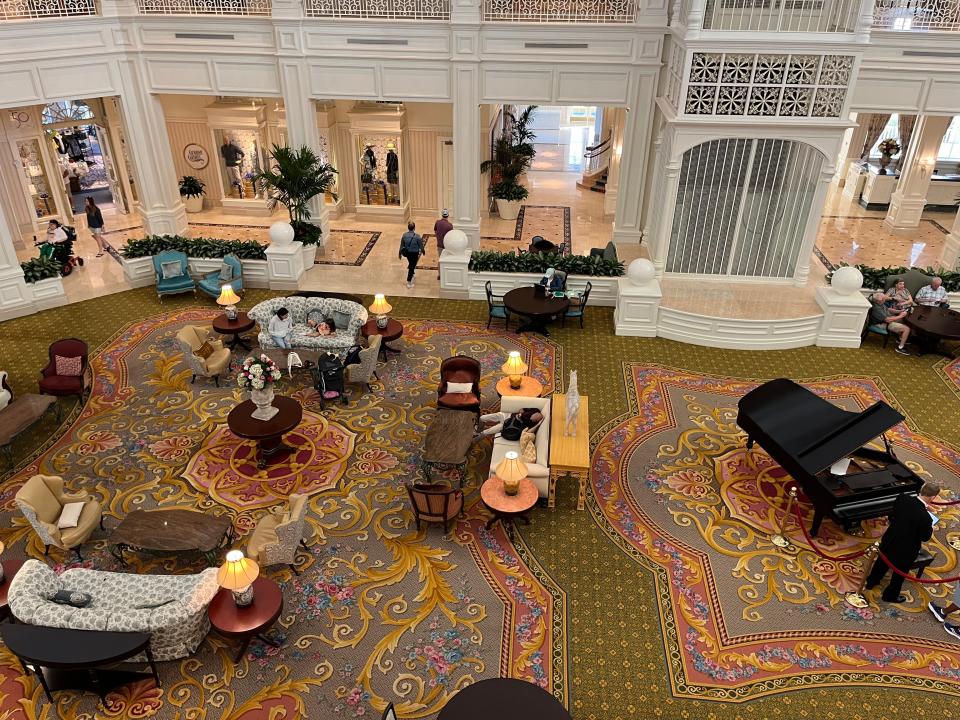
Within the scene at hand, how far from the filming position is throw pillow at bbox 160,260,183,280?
13.9 meters

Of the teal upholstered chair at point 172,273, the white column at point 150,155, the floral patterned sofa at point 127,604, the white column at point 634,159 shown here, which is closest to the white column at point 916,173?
the white column at point 634,159

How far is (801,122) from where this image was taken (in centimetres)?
1224

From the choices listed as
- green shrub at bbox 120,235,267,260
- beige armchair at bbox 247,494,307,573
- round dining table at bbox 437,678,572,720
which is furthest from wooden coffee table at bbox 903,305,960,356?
green shrub at bbox 120,235,267,260

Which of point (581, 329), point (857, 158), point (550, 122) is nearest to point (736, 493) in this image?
point (581, 329)

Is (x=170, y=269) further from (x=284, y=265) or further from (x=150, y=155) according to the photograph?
(x=150, y=155)

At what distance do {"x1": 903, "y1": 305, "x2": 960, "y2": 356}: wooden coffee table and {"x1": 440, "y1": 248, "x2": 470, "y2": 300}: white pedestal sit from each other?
310 inches

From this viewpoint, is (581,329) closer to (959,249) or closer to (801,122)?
(801,122)

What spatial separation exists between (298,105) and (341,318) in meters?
5.74

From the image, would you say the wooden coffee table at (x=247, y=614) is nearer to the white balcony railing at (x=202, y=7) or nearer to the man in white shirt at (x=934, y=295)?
the man in white shirt at (x=934, y=295)

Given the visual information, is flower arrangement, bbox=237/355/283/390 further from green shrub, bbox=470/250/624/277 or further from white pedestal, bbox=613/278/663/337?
white pedestal, bbox=613/278/663/337

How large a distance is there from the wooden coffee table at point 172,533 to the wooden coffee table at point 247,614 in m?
0.97

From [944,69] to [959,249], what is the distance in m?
3.76

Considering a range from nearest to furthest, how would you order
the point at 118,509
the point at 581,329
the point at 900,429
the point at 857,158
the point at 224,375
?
the point at 118,509 → the point at 900,429 → the point at 224,375 → the point at 581,329 → the point at 857,158

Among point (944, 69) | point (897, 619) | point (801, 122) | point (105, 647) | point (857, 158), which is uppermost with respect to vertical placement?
point (944, 69)
